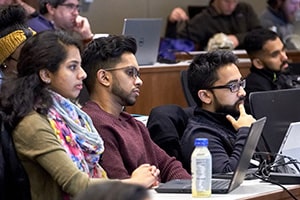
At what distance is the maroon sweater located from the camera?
315 centimetres

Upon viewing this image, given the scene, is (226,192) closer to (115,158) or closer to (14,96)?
(115,158)

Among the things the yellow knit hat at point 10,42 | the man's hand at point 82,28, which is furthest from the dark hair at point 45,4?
the yellow knit hat at point 10,42

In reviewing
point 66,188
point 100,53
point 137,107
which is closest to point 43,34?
point 100,53

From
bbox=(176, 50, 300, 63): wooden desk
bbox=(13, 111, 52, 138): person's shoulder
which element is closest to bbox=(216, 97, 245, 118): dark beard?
bbox=(13, 111, 52, 138): person's shoulder

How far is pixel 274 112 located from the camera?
3.58 metres

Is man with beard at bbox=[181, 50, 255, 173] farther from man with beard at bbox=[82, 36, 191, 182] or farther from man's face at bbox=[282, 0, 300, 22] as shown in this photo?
man's face at bbox=[282, 0, 300, 22]

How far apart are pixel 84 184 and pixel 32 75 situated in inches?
17.9

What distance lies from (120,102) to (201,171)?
668 millimetres

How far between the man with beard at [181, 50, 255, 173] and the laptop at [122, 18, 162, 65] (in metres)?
1.84

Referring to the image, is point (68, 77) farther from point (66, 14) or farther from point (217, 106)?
point (66, 14)

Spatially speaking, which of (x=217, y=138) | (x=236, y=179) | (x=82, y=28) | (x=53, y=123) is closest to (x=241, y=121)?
(x=217, y=138)

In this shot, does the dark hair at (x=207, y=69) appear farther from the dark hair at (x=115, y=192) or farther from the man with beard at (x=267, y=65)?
the dark hair at (x=115, y=192)

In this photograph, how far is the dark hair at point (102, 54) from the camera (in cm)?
335

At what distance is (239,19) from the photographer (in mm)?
8086
